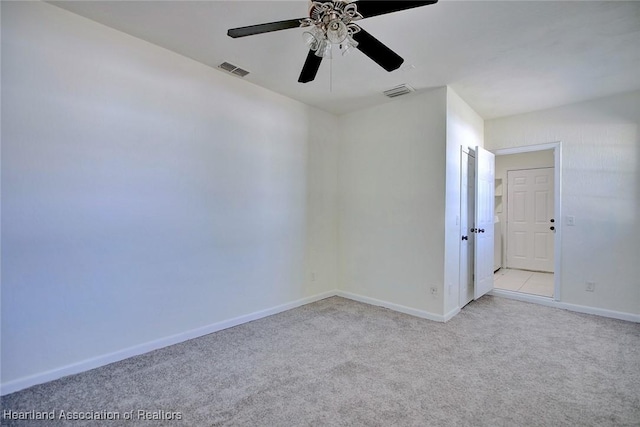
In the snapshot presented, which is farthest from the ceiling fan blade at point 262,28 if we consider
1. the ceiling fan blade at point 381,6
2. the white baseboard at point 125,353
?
the white baseboard at point 125,353

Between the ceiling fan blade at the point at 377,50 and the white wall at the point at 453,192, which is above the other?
the ceiling fan blade at the point at 377,50

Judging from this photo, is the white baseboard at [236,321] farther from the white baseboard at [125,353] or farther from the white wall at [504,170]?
the white wall at [504,170]

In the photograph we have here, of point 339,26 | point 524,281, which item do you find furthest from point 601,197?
point 339,26

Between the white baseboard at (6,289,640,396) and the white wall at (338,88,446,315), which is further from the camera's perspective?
the white wall at (338,88,446,315)

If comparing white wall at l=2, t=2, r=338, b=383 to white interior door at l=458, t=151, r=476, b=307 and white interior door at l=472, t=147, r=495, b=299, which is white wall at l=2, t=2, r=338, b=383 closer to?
white interior door at l=458, t=151, r=476, b=307

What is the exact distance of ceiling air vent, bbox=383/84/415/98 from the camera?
128 inches

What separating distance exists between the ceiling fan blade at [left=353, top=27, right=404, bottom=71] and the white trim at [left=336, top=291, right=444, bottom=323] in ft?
8.42

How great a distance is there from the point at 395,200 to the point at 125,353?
9.95 ft

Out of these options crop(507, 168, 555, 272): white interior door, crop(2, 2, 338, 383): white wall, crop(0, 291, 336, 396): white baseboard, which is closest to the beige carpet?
crop(0, 291, 336, 396): white baseboard

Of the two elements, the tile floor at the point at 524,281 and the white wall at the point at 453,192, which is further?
the tile floor at the point at 524,281

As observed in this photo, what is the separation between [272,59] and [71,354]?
2799 mm

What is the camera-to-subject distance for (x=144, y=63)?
8.10 feet

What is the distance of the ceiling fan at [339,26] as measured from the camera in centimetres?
151

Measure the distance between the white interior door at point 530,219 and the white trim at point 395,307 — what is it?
3646mm
